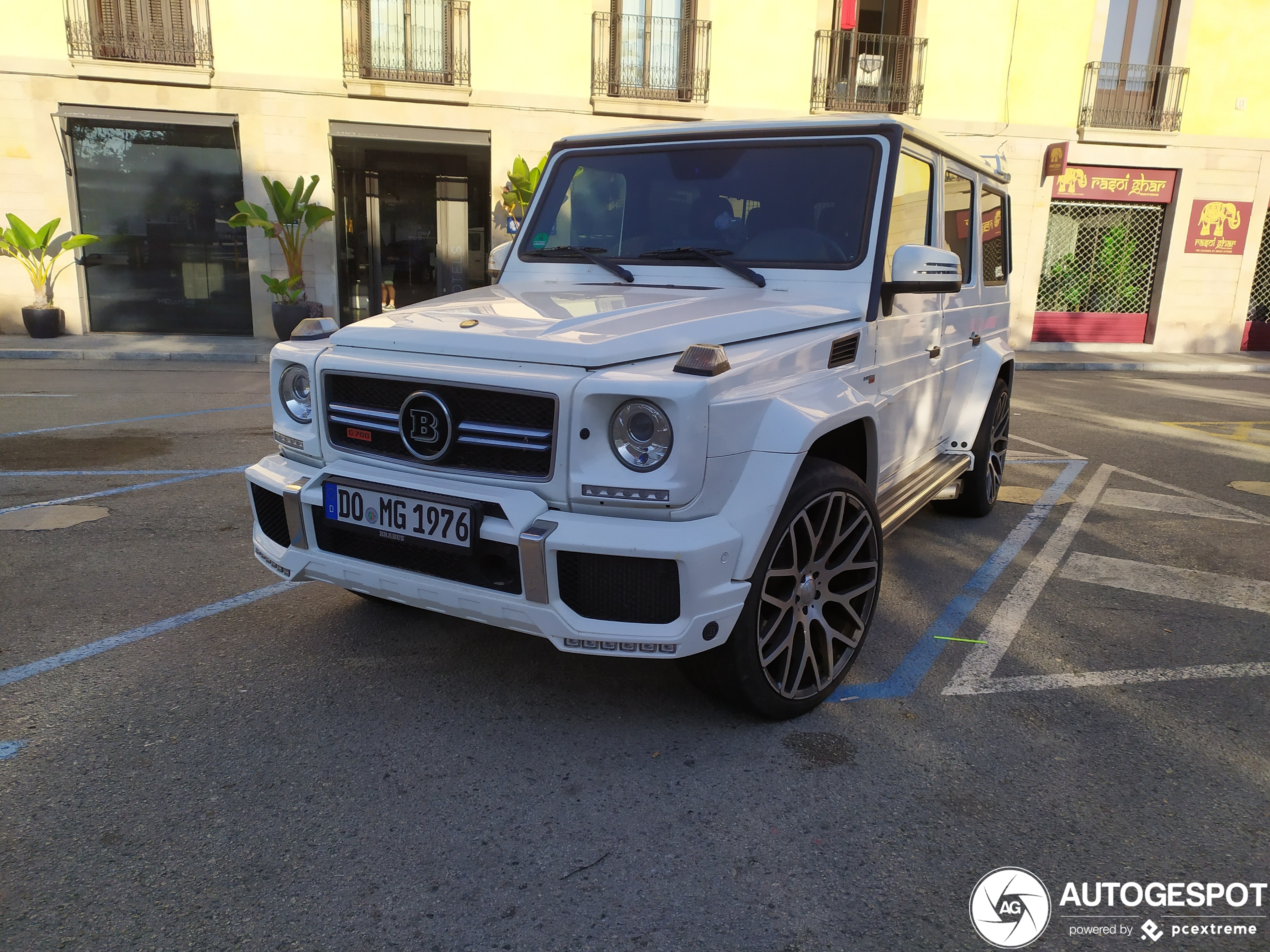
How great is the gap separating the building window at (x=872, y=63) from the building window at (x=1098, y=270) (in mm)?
4400

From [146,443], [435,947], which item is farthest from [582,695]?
[146,443]

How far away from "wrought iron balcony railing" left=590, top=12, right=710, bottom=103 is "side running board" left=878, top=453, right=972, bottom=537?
14763 millimetres

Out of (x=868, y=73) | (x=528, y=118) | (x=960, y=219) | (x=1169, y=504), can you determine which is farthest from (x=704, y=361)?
(x=868, y=73)

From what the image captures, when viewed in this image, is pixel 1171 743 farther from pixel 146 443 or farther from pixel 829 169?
pixel 146 443

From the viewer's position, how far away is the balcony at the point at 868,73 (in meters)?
18.1

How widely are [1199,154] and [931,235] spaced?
779 inches

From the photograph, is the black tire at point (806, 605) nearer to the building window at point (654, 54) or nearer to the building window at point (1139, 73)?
the building window at point (654, 54)

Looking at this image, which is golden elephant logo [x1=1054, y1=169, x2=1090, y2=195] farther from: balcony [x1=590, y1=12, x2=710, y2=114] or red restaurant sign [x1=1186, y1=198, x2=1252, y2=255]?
balcony [x1=590, y1=12, x2=710, y2=114]

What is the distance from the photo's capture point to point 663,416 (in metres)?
2.50

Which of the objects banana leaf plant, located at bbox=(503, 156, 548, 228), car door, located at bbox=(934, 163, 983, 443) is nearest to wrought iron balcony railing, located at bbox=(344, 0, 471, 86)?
banana leaf plant, located at bbox=(503, 156, 548, 228)

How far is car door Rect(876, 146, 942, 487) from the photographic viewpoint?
3584 millimetres

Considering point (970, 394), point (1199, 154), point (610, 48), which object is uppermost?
point (610, 48)

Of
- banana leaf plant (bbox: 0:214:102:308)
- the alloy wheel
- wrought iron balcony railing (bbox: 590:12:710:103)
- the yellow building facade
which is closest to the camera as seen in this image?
the alloy wheel

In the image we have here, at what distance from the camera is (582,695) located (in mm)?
3186
